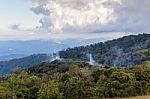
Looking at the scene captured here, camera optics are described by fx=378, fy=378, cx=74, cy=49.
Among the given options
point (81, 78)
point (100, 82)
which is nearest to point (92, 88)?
point (100, 82)

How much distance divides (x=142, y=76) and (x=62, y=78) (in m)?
10.1

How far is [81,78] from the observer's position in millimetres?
38781

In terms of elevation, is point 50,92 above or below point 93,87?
below

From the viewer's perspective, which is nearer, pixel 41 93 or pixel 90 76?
pixel 41 93

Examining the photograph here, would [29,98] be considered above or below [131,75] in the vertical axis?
below

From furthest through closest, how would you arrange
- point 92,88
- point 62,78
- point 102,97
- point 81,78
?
point 62,78 < point 81,78 < point 92,88 < point 102,97

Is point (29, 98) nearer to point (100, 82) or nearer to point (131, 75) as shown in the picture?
point (100, 82)

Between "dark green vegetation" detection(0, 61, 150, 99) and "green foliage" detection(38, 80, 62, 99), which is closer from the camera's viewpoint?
"dark green vegetation" detection(0, 61, 150, 99)

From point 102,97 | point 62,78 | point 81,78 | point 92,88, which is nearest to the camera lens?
point 102,97

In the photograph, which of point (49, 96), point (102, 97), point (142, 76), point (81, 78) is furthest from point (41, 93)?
point (142, 76)

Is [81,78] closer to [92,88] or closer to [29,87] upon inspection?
[92,88]

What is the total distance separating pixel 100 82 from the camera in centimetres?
3584

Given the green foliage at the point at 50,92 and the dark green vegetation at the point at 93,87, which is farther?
the green foliage at the point at 50,92

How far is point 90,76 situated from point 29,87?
7636mm
